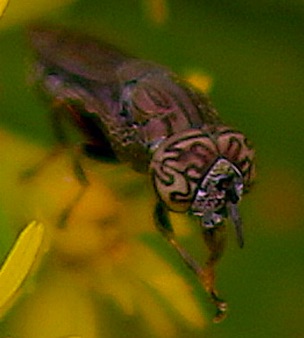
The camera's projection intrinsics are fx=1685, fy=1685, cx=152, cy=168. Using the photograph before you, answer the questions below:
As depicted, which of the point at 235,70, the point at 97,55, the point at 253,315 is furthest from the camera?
the point at 235,70

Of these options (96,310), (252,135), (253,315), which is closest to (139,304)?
(96,310)

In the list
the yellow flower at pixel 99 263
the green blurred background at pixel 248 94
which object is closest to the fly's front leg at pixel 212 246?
the yellow flower at pixel 99 263

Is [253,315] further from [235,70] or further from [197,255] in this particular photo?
[235,70]

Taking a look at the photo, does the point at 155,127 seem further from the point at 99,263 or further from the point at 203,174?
the point at 99,263

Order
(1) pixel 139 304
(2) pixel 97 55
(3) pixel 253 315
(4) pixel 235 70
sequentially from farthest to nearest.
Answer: (4) pixel 235 70 < (3) pixel 253 315 < (1) pixel 139 304 < (2) pixel 97 55

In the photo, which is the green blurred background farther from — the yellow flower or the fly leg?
the fly leg

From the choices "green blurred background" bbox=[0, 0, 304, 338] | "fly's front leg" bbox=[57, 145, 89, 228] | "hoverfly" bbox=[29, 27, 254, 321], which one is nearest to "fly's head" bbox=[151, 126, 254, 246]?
"hoverfly" bbox=[29, 27, 254, 321]

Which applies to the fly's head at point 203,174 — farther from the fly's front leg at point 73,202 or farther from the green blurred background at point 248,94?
the green blurred background at point 248,94
